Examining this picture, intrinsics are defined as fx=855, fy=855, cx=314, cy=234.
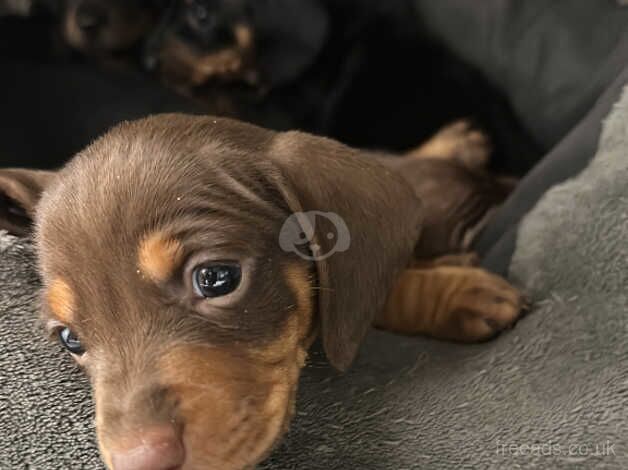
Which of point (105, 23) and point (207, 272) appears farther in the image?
point (105, 23)

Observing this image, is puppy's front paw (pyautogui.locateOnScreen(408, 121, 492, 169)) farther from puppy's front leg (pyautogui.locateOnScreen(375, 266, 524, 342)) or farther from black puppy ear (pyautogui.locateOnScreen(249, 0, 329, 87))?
puppy's front leg (pyautogui.locateOnScreen(375, 266, 524, 342))

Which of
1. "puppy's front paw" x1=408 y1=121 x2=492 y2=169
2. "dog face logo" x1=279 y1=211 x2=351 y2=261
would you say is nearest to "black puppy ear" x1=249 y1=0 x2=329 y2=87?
"puppy's front paw" x1=408 y1=121 x2=492 y2=169

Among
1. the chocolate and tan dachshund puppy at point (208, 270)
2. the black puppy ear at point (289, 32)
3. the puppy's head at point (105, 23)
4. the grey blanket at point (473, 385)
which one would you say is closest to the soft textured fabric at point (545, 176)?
the grey blanket at point (473, 385)

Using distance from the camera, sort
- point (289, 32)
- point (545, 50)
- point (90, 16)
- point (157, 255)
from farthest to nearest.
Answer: point (90, 16), point (289, 32), point (545, 50), point (157, 255)

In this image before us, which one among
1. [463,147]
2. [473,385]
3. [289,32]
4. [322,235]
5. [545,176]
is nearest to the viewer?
[322,235]

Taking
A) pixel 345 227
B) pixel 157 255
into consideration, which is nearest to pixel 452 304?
pixel 345 227

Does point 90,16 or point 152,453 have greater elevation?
point 152,453

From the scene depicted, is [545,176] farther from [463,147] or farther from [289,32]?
[289,32]

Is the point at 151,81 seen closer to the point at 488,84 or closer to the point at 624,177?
the point at 488,84
